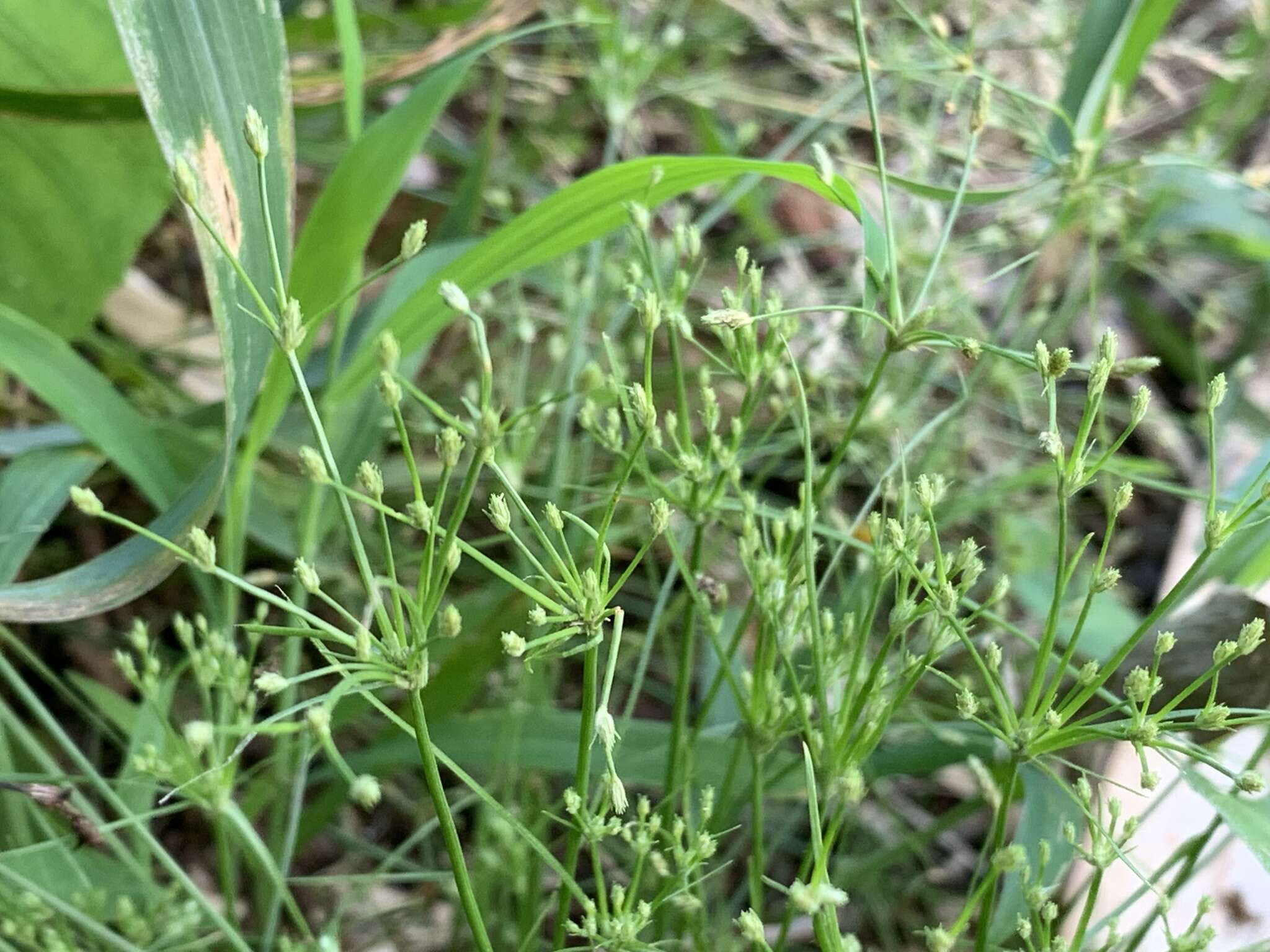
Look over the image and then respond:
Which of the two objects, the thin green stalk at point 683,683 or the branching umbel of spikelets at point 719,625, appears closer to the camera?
the branching umbel of spikelets at point 719,625

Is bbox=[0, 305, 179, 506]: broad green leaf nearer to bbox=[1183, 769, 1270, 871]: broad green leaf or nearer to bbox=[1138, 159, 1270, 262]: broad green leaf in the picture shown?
bbox=[1183, 769, 1270, 871]: broad green leaf

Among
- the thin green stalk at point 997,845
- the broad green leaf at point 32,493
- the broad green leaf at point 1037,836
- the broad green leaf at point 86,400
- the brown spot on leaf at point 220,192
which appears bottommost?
the broad green leaf at point 1037,836

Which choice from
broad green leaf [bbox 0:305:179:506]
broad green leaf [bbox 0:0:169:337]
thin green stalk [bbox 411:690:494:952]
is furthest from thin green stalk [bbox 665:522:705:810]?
broad green leaf [bbox 0:0:169:337]

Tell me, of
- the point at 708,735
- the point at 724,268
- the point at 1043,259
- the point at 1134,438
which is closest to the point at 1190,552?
the point at 1134,438

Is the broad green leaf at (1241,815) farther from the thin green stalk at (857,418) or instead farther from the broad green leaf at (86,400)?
the broad green leaf at (86,400)

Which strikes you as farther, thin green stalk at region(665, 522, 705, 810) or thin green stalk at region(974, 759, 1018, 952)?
thin green stalk at region(665, 522, 705, 810)

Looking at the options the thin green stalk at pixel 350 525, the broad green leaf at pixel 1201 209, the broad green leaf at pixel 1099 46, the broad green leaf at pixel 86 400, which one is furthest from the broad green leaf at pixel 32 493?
the broad green leaf at pixel 1201 209

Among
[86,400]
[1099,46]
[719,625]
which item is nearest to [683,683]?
[719,625]

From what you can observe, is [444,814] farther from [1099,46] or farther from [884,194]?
[1099,46]
